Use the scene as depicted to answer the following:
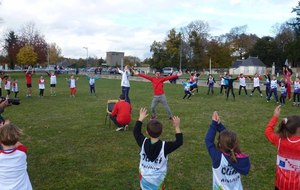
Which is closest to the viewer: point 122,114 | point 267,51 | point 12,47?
point 122,114

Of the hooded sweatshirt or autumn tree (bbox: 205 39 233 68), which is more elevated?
autumn tree (bbox: 205 39 233 68)

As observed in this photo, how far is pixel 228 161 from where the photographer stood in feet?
11.4

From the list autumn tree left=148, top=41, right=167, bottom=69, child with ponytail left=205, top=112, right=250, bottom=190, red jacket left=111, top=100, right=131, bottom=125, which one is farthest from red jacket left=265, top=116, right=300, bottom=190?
autumn tree left=148, top=41, right=167, bottom=69

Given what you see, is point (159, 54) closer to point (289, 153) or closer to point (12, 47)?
point (12, 47)

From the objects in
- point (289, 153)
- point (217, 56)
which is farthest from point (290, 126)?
point (217, 56)

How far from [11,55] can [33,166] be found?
66925 mm

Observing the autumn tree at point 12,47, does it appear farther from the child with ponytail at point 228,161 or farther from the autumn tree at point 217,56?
the child with ponytail at point 228,161

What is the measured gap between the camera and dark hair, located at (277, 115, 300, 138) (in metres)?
3.64

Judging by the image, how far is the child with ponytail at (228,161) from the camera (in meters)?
3.41

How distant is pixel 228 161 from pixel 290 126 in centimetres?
88

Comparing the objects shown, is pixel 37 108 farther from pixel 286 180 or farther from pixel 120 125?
pixel 286 180

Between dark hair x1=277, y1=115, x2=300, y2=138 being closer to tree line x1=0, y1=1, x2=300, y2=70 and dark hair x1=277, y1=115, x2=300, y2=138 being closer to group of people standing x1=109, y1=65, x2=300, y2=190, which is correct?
group of people standing x1=109, y1=65, x2=300, y2=190

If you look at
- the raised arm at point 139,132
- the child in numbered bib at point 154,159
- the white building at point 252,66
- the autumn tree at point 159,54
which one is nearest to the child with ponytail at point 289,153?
the child in numbered bib at point 154,159

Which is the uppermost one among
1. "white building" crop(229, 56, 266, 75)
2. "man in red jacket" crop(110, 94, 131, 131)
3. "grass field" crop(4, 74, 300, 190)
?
"white building" crop(229, 56, 266, 75)
